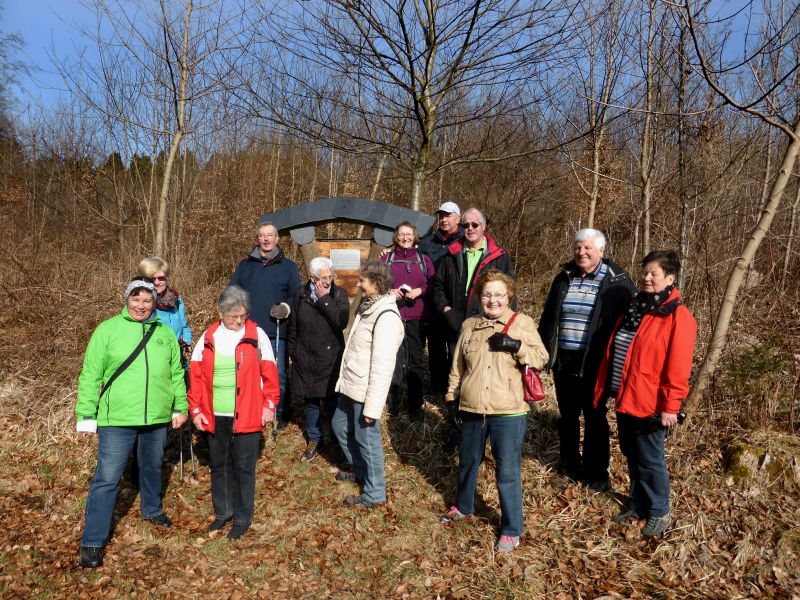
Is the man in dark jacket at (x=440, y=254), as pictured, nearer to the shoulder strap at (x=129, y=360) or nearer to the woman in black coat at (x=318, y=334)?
the woman in black coat at (x=318, y=334)

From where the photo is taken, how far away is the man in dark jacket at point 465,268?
189 inches

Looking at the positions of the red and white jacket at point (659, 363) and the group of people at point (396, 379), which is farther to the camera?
the group of people at point (396, 379)

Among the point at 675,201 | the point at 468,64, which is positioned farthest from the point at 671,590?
the point at 675,201

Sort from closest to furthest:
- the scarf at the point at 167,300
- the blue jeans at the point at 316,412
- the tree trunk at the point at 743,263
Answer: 1. the tree trunk at the point at 743,263
2. the scarf at the point at 167,300
3. the blue jeans at the point at 316,412

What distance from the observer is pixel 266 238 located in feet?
17.6

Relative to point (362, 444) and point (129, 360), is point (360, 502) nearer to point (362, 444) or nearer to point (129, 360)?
point (362, 444)

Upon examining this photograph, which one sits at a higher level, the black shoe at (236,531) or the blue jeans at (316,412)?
the blue jeans at (316,412)

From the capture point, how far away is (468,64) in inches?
251

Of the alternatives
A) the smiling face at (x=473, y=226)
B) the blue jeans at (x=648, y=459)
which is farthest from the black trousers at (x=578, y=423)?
the smiling face at (x=473, y=226)

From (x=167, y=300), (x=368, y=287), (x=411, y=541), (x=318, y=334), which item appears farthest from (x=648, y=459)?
(x=167, y=300)

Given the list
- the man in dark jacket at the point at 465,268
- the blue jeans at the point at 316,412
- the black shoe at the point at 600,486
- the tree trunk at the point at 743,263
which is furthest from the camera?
the blue jeans at the point at 316,412

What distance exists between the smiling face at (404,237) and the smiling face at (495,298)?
1730 mm

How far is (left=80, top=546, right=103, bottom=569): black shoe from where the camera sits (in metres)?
3.67

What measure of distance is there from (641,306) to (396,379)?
1.84 meters
